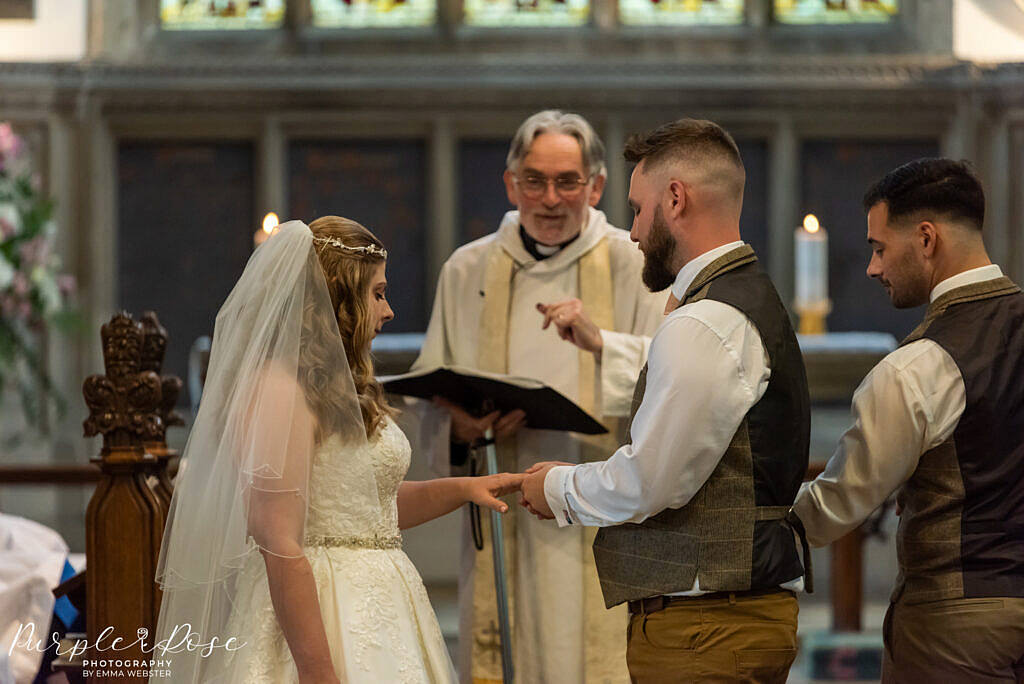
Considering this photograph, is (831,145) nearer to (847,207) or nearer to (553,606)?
(847,207)

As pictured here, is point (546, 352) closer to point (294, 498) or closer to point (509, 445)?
point (509, 445)

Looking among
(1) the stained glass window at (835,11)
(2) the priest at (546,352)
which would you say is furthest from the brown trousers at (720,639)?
(1) the stained glass window at (835,11)

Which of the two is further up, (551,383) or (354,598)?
(551,383)

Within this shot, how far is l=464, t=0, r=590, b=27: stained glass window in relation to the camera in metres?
7.45

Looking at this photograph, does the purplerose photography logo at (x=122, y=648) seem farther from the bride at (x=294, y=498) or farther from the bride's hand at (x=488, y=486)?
the bride's hand at (x=488, y=486)

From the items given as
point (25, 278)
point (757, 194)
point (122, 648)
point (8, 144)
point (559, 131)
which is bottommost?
point (122, 648)

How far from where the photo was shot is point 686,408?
2.46 metres

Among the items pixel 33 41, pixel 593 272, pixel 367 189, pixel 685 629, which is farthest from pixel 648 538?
pixel 33 41

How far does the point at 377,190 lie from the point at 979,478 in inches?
200

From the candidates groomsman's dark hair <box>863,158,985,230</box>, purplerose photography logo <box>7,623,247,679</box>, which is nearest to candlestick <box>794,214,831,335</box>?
groomsman's dark hair <box>863,158,985,230</box>

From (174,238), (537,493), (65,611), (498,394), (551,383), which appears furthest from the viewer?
(174,238)

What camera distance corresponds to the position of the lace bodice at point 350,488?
8.86 feet

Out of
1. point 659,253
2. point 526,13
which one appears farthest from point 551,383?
point 526,13

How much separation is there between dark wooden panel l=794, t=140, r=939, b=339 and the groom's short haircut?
4.74 m
